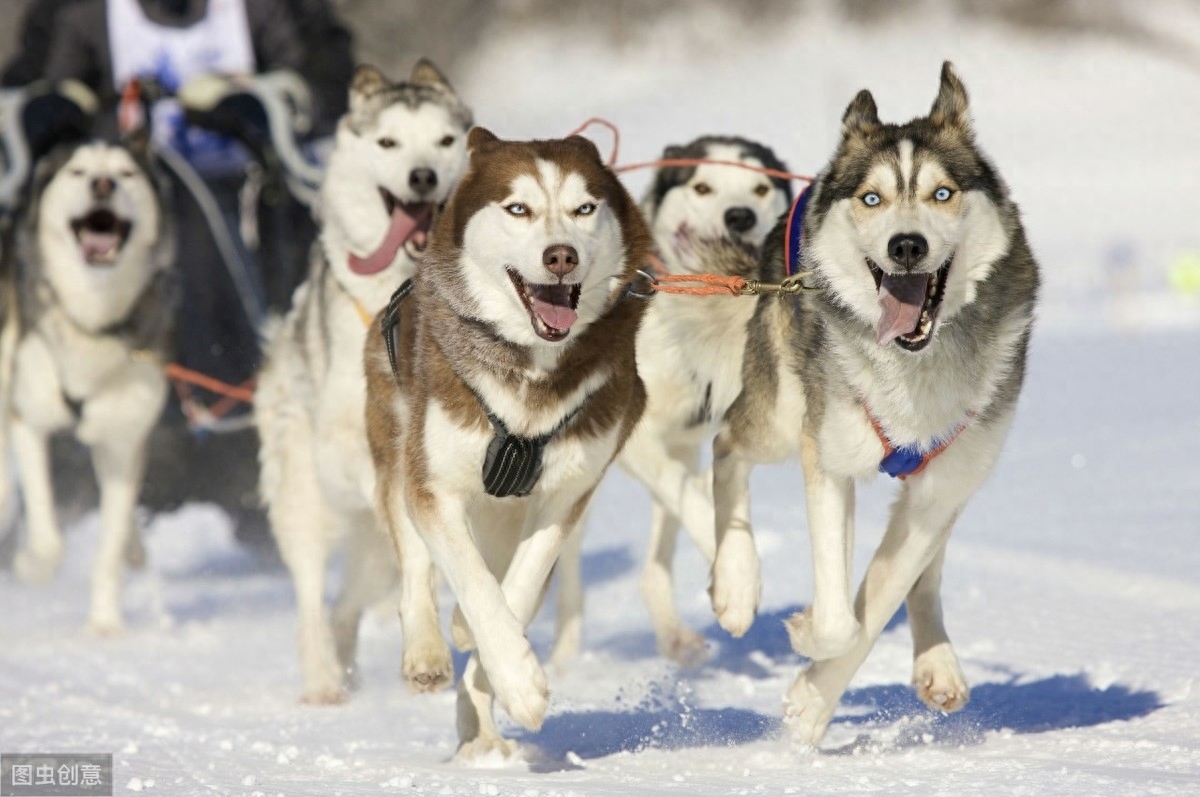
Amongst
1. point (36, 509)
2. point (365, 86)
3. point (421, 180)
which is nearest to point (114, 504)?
point (36, 509)

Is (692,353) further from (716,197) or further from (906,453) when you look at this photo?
(906,453)

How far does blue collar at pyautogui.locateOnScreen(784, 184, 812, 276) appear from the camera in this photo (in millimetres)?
3441

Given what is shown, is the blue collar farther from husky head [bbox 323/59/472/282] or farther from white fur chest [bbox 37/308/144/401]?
white fur chest [bbox 37/308/144/401]

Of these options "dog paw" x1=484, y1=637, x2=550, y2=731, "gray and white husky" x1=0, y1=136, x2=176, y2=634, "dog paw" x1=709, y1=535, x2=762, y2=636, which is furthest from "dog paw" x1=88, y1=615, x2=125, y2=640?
"dog paw" x1=484, y1=637, x2=550, y2=731

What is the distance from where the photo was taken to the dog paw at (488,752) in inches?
131

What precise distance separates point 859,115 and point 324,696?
2033 mm

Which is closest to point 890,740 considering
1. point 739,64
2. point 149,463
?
point 149,463

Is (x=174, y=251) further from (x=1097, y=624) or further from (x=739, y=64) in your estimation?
(x=739, y=64)

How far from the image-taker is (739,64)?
3666cm

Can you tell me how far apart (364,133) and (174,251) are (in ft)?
4.30

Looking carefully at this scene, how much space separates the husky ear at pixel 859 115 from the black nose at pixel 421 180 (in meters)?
1.27

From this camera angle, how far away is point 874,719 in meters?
3.69

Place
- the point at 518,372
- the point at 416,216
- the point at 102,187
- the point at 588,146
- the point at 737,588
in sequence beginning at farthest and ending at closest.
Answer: the point at 102,187, the point at 416,216, the point at 737,588, the point at 588,146, the point at 518,372

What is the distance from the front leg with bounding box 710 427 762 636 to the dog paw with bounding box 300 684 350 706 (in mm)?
1165
